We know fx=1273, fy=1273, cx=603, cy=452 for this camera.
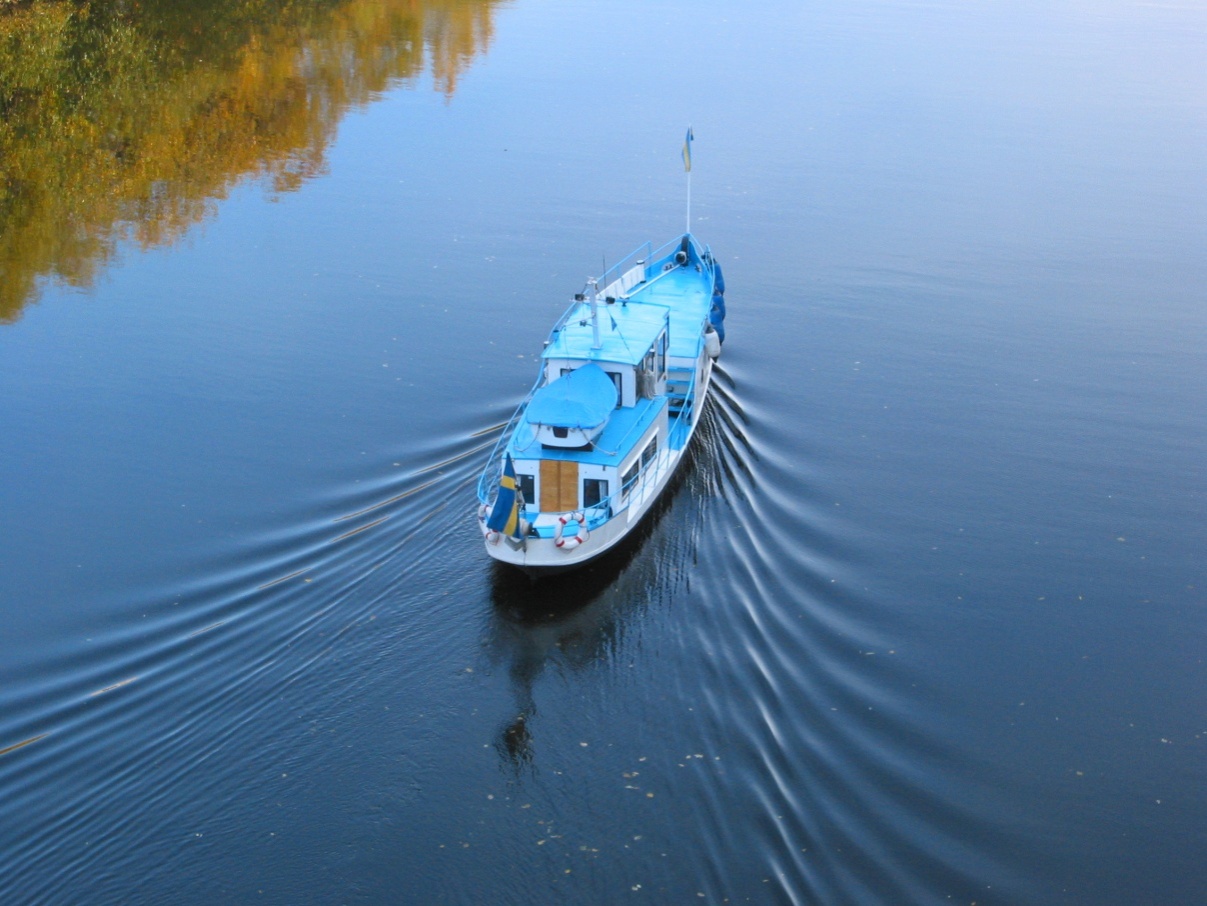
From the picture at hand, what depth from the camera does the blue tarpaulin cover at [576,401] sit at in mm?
27984

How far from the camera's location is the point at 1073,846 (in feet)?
69.7

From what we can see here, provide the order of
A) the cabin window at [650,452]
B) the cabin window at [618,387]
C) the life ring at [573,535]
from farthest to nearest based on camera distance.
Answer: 1. the cabin window at [618,387]
2. the cabin window at [650,452]
3. the life ring at [573,535]

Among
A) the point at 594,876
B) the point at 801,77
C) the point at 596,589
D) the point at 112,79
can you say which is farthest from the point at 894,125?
the point at 594,876

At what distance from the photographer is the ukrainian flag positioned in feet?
85.9

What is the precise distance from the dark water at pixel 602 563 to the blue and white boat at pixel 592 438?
3.79ft

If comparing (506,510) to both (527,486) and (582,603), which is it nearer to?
(527,486)

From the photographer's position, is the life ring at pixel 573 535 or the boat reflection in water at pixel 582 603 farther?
the life ring at pixel 573 535

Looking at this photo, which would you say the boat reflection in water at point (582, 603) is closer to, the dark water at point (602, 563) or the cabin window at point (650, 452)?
the dark water at point (602, 563)

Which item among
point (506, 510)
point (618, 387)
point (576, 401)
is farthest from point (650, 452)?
point (506, 510)

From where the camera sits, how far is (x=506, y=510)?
2630 centimetres

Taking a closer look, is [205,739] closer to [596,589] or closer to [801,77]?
[596,589]

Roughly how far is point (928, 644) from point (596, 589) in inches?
282

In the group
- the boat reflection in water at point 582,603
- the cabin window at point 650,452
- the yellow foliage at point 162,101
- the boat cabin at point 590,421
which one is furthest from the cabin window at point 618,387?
the yellow foliage at point 162,101

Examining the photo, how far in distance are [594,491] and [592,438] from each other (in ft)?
3.97
